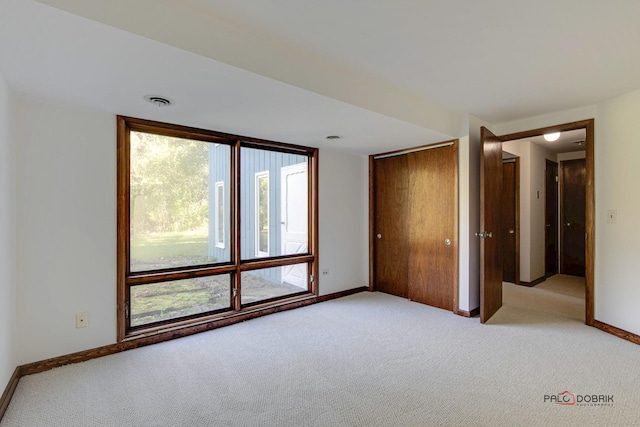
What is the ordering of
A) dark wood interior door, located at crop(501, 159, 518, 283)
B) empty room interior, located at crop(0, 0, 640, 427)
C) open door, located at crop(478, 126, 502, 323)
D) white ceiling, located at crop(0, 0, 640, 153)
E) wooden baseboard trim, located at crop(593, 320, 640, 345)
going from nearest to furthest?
white ceiling, located at crop(0, 0, 640, 153)
empty room interior, located at crop(0, 0, 640, 427)
wooden baseboard trim, located at crop(593, 320, 640, 345)
open door, located at crop(478, 126, 502, 323)
dark wood interior door, located at crop(501, 159, 518, 283)

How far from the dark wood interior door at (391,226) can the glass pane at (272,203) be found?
1.11 meters

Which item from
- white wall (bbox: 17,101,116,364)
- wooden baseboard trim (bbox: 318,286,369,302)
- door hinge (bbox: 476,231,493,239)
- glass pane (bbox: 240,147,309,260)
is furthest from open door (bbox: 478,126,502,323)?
white wall (bbox: 17,101,116,364)

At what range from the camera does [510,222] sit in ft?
16.9

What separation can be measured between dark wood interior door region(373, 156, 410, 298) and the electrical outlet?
338cm

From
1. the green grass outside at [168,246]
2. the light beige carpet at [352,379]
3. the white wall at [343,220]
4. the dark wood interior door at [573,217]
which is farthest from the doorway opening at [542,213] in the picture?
the green grass outside at [168,246]

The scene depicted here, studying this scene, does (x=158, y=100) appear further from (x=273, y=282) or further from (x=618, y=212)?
(x=618, y=212)

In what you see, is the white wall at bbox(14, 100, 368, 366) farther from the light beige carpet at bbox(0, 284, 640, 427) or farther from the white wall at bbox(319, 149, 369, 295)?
the white wall at bbox(319, 149, 369, 295)

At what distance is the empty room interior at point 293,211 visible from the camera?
5.83ft

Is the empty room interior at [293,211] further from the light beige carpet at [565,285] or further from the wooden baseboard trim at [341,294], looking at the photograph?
the light beige carpet at [565,285]

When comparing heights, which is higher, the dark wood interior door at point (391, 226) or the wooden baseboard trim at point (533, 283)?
the dark wood interior door at point (391, 226)

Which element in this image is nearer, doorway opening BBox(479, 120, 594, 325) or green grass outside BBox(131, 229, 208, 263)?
green grass outside BBox(131, 229, 208, 263)

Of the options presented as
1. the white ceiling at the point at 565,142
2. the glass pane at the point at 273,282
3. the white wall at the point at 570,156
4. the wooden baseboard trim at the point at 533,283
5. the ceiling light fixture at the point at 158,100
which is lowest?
the wooden baseboard trim at the point at 533,283

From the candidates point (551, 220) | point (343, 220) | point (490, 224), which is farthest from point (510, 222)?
point (343, 220)

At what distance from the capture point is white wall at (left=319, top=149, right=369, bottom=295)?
13.8 ft
